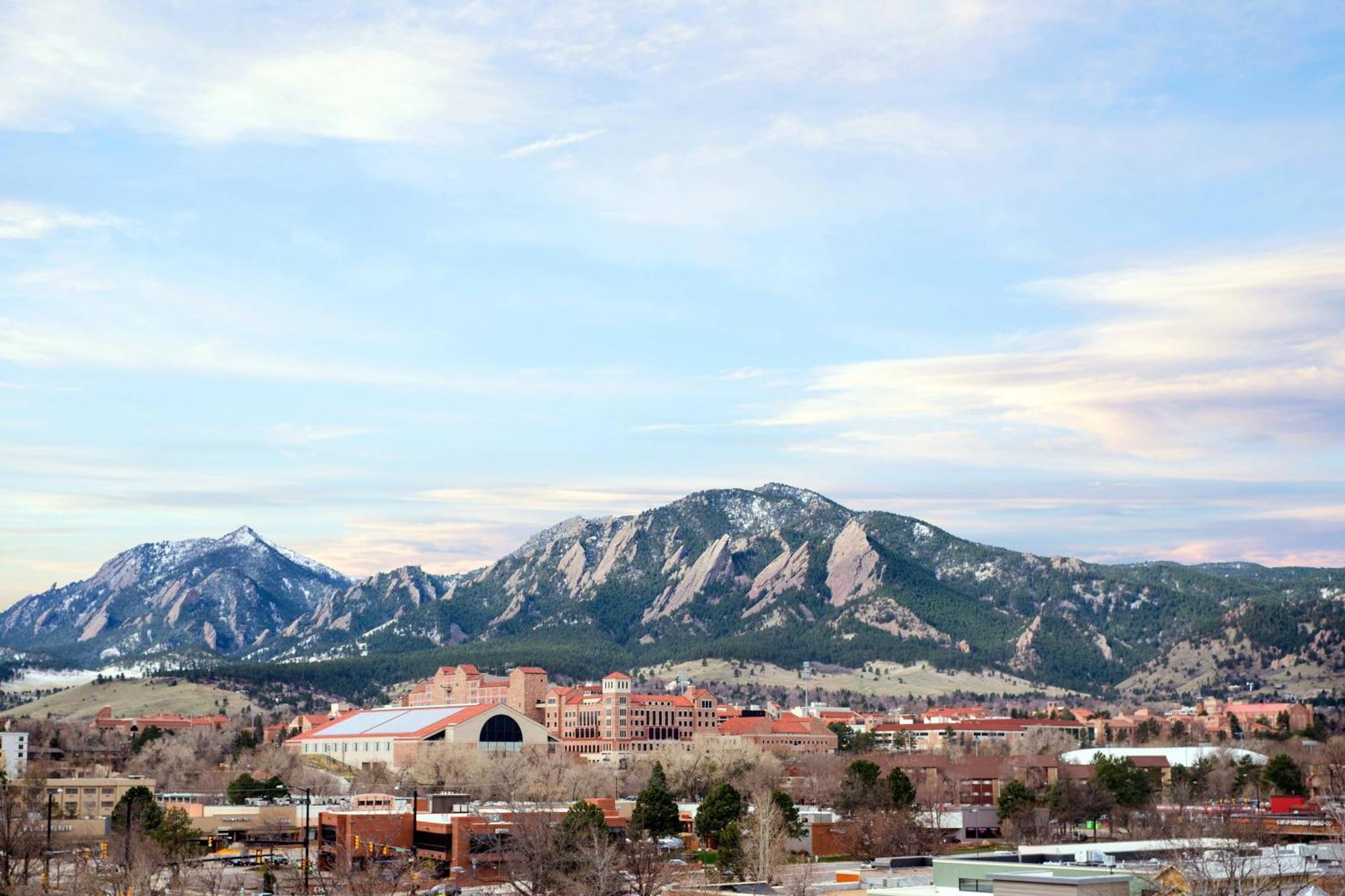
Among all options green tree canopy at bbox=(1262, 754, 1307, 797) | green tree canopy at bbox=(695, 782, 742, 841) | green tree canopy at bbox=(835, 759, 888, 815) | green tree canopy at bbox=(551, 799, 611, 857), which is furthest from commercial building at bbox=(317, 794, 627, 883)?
green tree canopy at bbox=(1262, 754, 1307, 797)

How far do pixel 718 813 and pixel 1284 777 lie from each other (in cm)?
6612

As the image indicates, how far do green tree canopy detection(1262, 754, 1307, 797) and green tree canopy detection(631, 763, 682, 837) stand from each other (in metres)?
66.4

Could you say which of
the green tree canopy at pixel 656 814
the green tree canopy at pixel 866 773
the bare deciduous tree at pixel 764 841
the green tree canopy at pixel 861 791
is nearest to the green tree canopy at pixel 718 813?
the green tree canopy at pixel 656 814

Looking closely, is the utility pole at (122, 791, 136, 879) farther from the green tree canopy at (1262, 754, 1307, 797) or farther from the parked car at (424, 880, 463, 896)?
the green tree canopy at (1262, 754, 1307, 797)

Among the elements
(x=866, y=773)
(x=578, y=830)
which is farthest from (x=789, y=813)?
(x=578, y=830)

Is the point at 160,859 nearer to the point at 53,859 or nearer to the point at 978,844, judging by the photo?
the point at 53,859

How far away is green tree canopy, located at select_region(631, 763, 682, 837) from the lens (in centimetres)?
A: 12694

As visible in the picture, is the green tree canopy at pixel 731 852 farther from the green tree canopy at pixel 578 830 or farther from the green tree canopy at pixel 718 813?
the green tree canopy at pixel 718 813

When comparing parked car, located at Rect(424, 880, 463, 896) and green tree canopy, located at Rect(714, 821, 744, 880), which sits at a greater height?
green tree canopy, located at Rect(714, 821, 744, 880)

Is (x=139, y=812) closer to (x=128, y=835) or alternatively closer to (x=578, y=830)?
(x=128, y=835)

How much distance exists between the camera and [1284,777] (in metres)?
164

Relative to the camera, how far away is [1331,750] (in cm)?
19900

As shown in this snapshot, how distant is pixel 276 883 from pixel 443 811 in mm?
31413

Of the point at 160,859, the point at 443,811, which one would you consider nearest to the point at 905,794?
the point at 443,811
